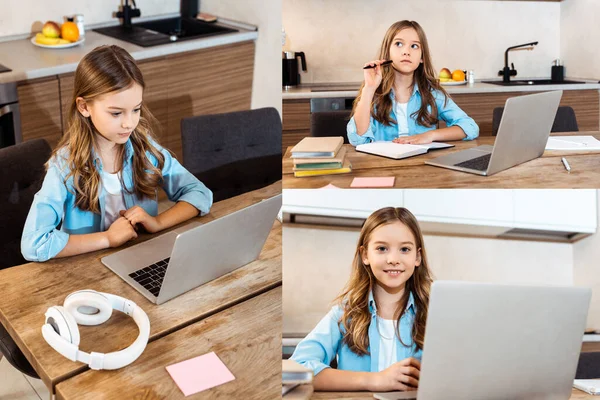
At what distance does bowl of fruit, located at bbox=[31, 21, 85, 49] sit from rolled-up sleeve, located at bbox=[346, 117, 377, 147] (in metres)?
1.77

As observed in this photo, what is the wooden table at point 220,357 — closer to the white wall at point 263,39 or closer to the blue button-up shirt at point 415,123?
the blue button-up shirt at point 415,123

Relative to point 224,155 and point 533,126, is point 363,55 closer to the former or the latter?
point 533,126

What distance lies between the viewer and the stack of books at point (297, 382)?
42cm

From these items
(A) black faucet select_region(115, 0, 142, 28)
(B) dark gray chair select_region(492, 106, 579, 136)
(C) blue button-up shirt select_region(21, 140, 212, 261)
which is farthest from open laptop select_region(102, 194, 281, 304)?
(A) black faucet select_region(115, 0, 142, 28)

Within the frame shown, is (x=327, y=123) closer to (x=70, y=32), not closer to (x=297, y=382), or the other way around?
(x=297, y=382)

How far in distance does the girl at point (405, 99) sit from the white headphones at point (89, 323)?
386mm

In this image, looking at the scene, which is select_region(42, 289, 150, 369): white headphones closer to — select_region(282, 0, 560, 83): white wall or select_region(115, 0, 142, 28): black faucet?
select_region(282, 0, 560, 83): white wall

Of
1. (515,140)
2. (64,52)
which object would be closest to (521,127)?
(515,140)

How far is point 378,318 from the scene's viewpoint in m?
0.72

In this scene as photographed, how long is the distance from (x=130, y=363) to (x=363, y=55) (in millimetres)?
490

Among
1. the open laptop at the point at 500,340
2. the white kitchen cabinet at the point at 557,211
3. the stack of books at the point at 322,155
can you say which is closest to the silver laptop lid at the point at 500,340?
the open laptop at the point at 500,340

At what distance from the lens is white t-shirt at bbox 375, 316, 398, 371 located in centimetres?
69

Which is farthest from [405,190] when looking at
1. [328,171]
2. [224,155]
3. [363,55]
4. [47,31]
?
[47,31]

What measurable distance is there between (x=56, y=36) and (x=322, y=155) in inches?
77.6
